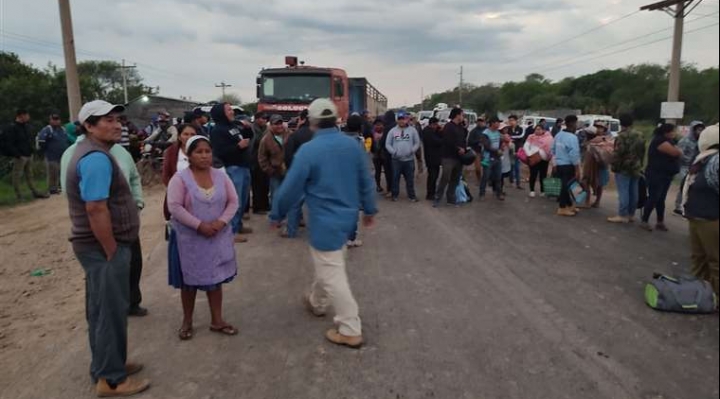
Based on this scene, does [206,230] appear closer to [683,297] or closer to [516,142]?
[683,297]

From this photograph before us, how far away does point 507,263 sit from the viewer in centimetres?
627

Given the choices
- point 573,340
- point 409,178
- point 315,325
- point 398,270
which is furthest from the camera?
point 409,178

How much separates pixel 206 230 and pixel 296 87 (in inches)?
475

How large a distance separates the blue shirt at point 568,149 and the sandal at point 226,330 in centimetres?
673

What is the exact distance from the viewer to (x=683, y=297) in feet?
15.4

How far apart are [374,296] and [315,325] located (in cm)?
86

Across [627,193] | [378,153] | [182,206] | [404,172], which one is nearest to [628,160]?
[627,193]

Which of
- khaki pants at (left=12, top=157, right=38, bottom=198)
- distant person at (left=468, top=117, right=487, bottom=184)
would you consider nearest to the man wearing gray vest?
distant person at (left=468, top=117, right=487, bottom=184)

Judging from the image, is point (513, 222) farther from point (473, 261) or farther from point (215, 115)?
point (215, 115)

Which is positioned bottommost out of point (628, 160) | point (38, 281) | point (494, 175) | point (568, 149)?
point (38, 281)

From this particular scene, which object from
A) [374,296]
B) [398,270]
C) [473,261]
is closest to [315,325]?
[374,296]

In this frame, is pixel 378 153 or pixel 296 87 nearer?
pixel 378 153

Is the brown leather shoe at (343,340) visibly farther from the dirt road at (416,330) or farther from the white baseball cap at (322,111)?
the white baseball cap at (322,111)

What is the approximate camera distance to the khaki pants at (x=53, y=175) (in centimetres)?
1170
